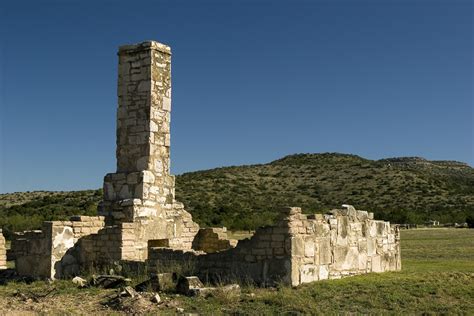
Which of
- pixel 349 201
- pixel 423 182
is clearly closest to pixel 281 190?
pixel 349 201

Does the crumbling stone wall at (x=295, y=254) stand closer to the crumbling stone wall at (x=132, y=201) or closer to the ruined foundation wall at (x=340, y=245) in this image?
the ruined foundation wall at (x=340, y=245)

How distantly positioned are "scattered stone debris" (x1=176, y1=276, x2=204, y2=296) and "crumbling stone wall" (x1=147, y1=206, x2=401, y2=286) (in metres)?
0.75

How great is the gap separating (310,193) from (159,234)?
42.6 meters

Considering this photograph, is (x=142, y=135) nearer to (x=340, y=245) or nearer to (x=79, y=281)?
(x=79, y=281)

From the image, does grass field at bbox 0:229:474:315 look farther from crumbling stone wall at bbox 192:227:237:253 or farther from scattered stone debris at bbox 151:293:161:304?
crumbling stone wall at bbox 192:227:237:253

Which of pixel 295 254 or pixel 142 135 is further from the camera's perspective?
pixel 142 135

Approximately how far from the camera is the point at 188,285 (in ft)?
38.2

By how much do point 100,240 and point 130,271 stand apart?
1302 millimetres

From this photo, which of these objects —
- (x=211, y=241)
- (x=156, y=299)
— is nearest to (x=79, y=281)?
(x=156, y=299)

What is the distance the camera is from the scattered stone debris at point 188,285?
11519 millimetres

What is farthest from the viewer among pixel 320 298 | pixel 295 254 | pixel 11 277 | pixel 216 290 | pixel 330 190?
pixel 330 190

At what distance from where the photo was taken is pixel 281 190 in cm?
5869

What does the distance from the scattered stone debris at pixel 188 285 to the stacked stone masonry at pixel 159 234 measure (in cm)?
77

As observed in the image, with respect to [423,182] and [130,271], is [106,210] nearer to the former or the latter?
[130,271]
